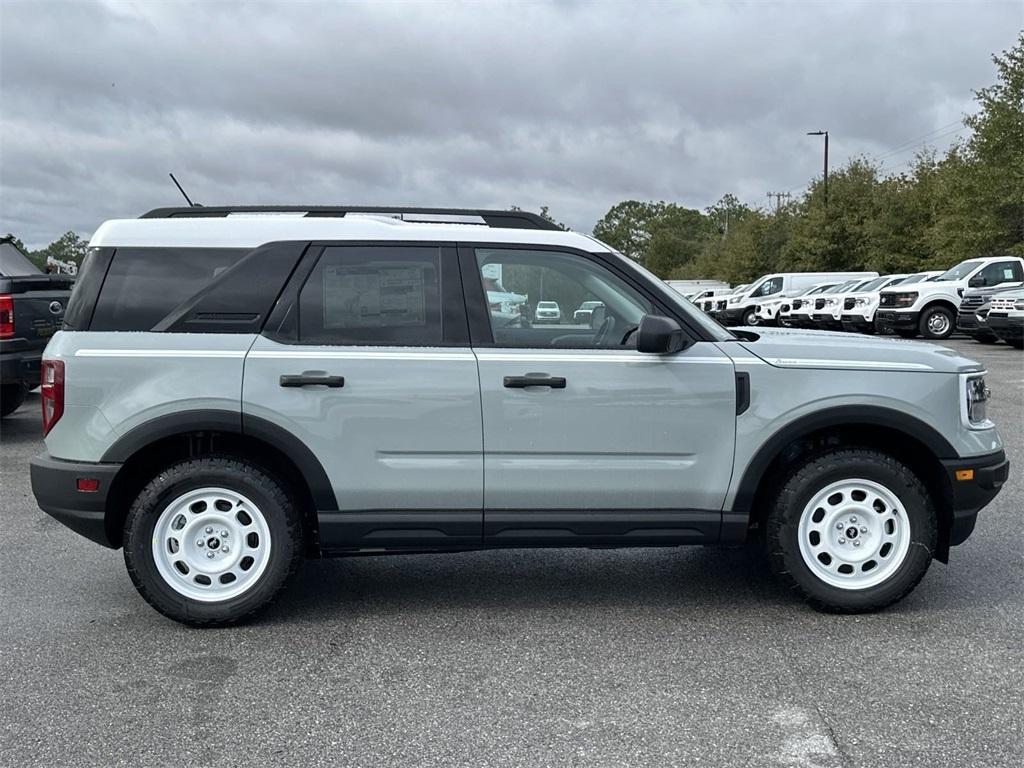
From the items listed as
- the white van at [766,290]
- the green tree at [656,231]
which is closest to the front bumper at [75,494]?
the white van at [766,290]

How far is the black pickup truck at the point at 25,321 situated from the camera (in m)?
9.18

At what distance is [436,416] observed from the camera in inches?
175

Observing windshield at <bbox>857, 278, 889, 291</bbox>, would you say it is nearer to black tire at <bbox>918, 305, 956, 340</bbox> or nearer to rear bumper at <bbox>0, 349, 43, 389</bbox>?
black tire at <bbox>918, 305, 956, 340</bbox>

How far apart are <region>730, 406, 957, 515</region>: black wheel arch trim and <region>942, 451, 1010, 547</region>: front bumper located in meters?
0.19

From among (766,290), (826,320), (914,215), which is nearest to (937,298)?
(826,320)

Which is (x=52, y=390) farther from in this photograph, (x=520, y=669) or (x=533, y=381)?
(x=520, y=669)

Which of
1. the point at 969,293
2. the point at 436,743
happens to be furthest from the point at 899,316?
the point at 436,743

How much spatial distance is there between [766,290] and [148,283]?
3392cm

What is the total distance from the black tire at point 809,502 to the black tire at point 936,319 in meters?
20.3

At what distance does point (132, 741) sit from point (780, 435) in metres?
2.88

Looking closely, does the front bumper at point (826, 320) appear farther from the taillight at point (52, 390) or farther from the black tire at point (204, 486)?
the taillight at point (52, 390)

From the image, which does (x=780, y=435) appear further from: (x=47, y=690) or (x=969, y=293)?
(x=969, y=293)

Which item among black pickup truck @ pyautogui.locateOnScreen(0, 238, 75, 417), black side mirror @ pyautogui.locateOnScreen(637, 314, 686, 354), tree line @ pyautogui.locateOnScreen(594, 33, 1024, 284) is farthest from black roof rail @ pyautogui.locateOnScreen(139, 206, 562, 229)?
tree line @ pyautogui.locateOnScreen(594, 33, 1024, 284)

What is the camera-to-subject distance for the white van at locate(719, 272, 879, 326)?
35.8 meters
